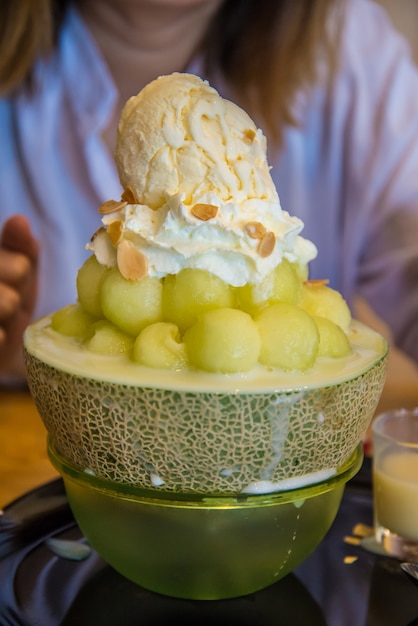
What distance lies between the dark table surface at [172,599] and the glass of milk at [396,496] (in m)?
0.05

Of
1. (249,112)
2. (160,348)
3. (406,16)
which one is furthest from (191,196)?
(406,16)

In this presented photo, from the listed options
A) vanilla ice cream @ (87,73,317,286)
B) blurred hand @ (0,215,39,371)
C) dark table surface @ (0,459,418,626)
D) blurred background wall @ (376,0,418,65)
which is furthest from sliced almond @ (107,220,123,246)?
blurred background wall @ (376,0,418,65)

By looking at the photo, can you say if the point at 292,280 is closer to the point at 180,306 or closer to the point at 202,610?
the point at 180,306

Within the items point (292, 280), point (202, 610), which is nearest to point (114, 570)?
point (202, 610)

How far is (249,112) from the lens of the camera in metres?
1.73

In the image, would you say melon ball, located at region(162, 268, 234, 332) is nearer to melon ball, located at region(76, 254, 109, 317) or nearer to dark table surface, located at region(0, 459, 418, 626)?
melon ball, located at region(76, 254, 109, 317)

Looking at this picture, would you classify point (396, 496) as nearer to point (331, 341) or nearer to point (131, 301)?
point (331, 341)

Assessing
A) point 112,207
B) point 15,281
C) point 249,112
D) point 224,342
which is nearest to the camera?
point 224,342

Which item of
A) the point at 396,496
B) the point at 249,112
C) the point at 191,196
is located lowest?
the point at 396,496

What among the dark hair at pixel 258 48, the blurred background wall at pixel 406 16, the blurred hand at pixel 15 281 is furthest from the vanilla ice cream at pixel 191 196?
the blurred background wall at pixel 406 16

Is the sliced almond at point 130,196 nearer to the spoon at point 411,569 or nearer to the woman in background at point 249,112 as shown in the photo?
the spoon at point 411,569

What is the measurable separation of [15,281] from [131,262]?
1.12m

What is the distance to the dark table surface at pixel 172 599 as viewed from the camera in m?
0.58

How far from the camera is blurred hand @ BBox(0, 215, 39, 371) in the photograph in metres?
1.59
